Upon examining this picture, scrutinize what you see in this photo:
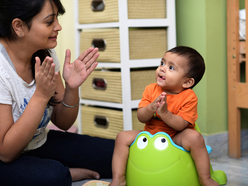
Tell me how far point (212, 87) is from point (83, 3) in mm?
874

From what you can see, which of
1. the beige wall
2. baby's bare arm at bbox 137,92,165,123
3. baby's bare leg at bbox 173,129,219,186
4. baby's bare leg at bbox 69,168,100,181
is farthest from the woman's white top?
the beige wall

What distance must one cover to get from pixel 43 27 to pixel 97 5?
0.81 m

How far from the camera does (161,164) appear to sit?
104cm

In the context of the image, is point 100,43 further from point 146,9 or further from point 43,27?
point 43,27

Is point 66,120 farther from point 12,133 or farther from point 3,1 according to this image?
point 3,1

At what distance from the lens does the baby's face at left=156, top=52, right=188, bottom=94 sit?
1109 mm

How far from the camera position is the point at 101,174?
1.41m

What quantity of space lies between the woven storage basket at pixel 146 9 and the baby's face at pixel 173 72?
2.05 feet

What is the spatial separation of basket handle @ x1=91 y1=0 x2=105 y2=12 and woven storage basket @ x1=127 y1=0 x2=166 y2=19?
0.17 m

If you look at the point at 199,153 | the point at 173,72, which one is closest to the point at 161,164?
the point at 199,153

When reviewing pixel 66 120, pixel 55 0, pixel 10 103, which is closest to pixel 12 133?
pixel 10 103

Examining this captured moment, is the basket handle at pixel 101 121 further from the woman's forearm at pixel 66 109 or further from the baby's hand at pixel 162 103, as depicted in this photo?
the baby's hand at pixel 162 103

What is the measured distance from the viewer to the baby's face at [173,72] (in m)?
1.11

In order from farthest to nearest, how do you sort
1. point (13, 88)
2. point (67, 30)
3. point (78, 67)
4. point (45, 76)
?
point (67, 30), point (78, 67), point (13, 88), point (45, 76)
